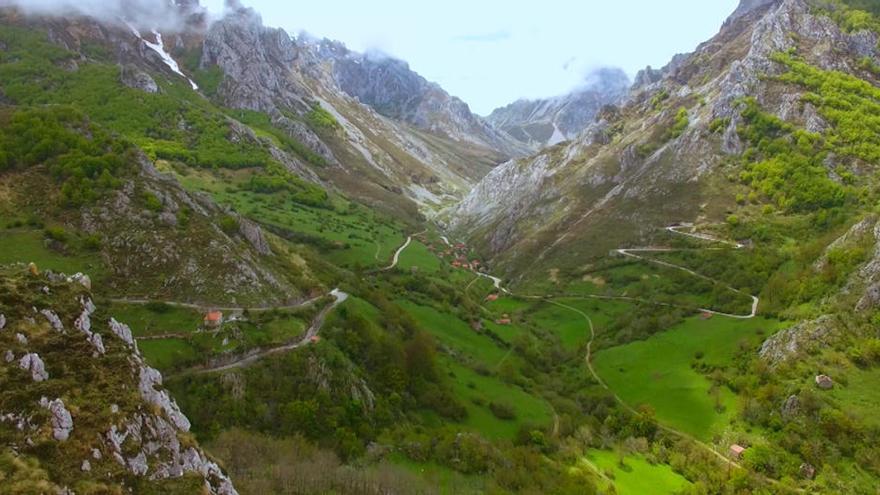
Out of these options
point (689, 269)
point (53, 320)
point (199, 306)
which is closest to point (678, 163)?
point (689, 269)

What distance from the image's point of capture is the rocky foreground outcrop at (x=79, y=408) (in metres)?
22.8

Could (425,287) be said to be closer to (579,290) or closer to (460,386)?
(579,290)

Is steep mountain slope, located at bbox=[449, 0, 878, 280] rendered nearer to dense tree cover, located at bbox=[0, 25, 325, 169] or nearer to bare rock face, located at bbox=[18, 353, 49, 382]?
dense tree cover, located at bbox=[0, 25, 325, 169]

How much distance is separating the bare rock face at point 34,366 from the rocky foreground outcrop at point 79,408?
0.16 feet

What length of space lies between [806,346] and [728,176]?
7315cm

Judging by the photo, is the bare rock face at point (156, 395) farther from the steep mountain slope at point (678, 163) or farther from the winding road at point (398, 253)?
the steep mountain slope at point (678, 163)

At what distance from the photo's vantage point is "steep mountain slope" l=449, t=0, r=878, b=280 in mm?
134875

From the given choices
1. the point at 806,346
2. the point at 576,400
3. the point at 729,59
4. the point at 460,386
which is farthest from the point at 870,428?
the point at 729,59

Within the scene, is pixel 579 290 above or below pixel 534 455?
above

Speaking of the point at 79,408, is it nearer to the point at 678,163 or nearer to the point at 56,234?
the point at 56,234

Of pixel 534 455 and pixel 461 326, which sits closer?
pixel 534 455

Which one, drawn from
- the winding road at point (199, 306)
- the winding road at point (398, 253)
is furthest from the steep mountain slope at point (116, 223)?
the winding road at point (398, 253)

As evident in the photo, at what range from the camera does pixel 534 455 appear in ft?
204

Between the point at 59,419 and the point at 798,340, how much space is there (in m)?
83.9
